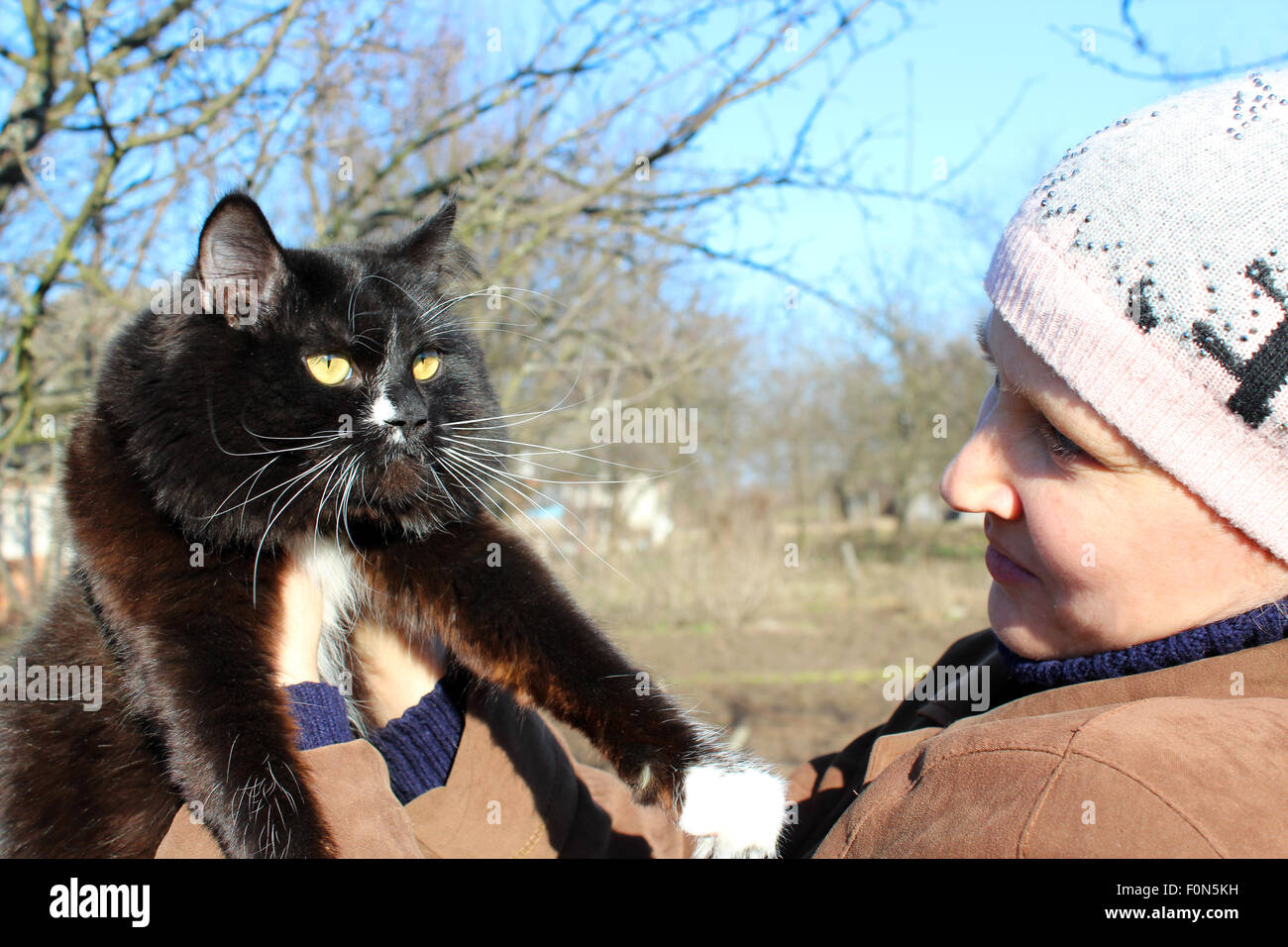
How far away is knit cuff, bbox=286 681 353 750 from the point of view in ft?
5.38

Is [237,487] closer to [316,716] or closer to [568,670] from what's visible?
[316,716]

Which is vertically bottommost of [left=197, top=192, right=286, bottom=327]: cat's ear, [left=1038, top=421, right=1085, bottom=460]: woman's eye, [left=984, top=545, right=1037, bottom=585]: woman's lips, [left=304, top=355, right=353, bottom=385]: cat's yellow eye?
[left=984, top=545, right=1037, bottom=585]: woman's lips

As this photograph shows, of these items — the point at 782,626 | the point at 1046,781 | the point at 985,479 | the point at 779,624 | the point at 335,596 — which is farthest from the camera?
the point at 779,624

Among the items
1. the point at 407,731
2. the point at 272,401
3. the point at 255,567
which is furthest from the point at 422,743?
the point at 272,401

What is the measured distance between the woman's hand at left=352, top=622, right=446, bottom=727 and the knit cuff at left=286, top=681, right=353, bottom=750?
13.3 inches

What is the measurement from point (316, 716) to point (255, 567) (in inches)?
13.1

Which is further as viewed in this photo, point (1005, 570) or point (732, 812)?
point (732, 812)

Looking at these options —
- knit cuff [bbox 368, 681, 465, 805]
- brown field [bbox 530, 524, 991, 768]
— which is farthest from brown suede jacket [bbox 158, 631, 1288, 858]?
brown field [bbox 530, 524, 991, 768]

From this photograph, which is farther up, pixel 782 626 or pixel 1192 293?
pixel 1192 293

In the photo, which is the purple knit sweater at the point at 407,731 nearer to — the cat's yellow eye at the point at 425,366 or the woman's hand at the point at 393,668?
the woman's hand at the point at 393,668

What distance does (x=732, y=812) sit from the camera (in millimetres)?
1623

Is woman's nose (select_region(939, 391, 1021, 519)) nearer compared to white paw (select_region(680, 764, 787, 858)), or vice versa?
woman's nose (select_region(939, 391, 1021, 519))

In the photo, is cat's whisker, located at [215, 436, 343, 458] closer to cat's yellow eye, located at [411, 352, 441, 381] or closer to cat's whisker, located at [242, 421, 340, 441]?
cat's whisker, located at [242, 421, 340, 441]
